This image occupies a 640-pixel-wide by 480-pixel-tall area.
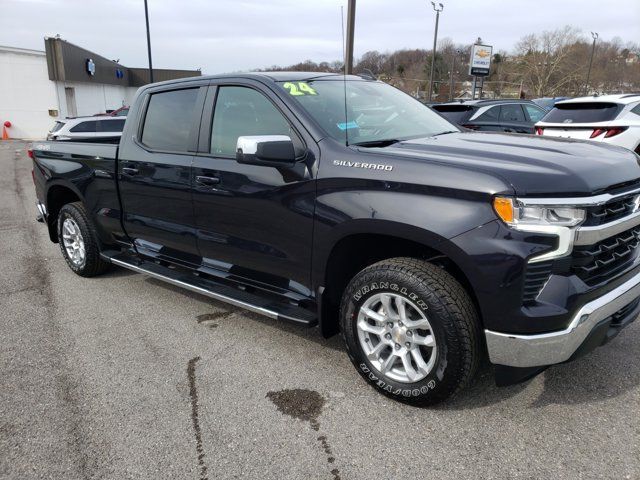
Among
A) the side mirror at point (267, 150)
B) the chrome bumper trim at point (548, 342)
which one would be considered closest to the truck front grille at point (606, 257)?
the chrome bumper trim at point (548, 342)

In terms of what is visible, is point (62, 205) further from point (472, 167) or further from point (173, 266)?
point (472, 167)

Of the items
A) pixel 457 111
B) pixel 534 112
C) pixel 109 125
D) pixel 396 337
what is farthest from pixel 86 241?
pixel 109 125

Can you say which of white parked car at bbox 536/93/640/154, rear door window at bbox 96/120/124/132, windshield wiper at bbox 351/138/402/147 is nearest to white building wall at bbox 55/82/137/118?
rear door window at bbox 96/120/124/132

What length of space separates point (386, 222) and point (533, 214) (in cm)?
72

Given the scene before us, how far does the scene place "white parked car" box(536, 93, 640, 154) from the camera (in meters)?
7.69

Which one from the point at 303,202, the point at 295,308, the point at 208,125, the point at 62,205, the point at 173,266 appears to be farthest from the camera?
the point at 62,205

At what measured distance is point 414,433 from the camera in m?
2.70

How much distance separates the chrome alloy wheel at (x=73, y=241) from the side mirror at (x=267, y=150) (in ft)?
9.25

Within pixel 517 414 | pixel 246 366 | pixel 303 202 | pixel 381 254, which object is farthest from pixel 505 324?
pixel 246 366

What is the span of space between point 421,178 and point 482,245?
0.47m

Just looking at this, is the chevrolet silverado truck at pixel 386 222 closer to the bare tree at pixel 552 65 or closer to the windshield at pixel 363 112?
the windshield at pixel 363 112

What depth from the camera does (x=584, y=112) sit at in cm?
812

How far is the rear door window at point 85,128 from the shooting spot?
14.6 meters

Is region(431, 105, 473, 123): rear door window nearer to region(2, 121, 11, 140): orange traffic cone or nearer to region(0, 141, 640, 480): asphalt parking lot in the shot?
region(0, 141, 640, 480): asphalt parking lot
